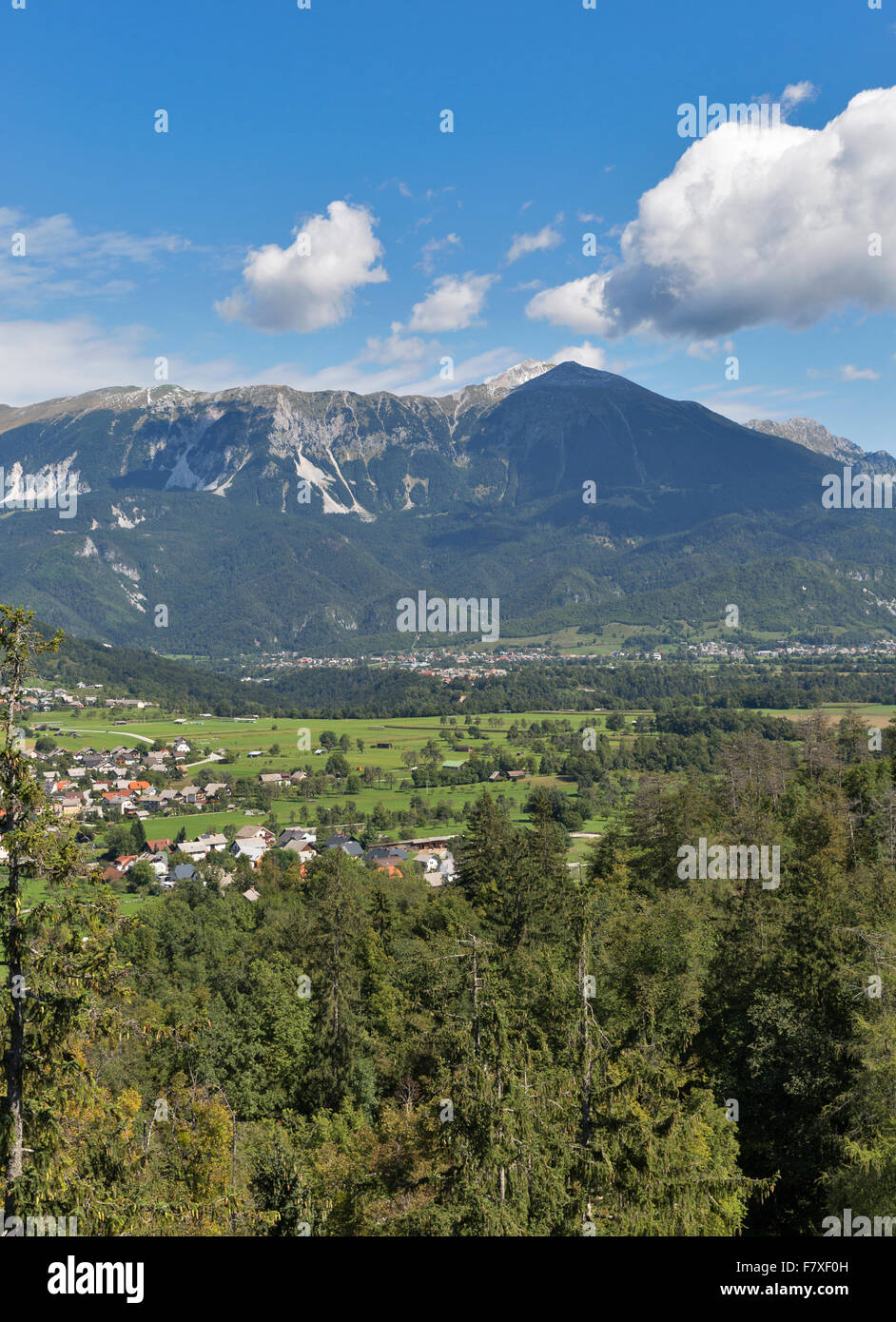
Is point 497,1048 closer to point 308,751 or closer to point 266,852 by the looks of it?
point 266,852

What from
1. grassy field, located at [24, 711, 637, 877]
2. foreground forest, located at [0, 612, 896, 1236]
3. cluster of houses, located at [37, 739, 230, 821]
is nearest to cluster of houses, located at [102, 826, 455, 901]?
grassy field, located at [24, 711, 637, 877]

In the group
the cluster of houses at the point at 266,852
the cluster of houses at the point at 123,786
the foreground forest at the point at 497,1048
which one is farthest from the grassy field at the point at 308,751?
the foreground forest at the point at 497,1048

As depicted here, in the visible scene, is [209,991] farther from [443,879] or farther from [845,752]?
[845,752]

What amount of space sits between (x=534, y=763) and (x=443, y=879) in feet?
151

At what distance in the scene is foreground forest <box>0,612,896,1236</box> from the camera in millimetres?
10555

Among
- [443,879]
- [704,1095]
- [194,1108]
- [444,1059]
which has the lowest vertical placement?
[443,879]

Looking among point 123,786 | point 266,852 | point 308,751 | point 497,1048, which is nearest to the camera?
point 497,1048

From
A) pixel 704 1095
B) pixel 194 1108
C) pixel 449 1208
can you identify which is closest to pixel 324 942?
pixel 194 1108

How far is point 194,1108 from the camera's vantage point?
2277cm

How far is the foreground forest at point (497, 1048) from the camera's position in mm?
10555

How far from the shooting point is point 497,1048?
14117 millimetres

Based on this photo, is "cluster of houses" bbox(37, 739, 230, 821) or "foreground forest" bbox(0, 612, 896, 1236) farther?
"cluster of houses" bbox(37, 739, 230, 821)

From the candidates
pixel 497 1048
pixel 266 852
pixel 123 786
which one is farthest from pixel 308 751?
pixel 497 1048

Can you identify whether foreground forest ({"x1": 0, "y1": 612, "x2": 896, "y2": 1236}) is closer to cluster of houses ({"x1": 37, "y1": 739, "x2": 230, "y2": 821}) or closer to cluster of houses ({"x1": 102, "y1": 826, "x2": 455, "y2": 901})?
cluster of houses ({"x1": 102, "y1": 826, "x2": 455, "y2": 901})
